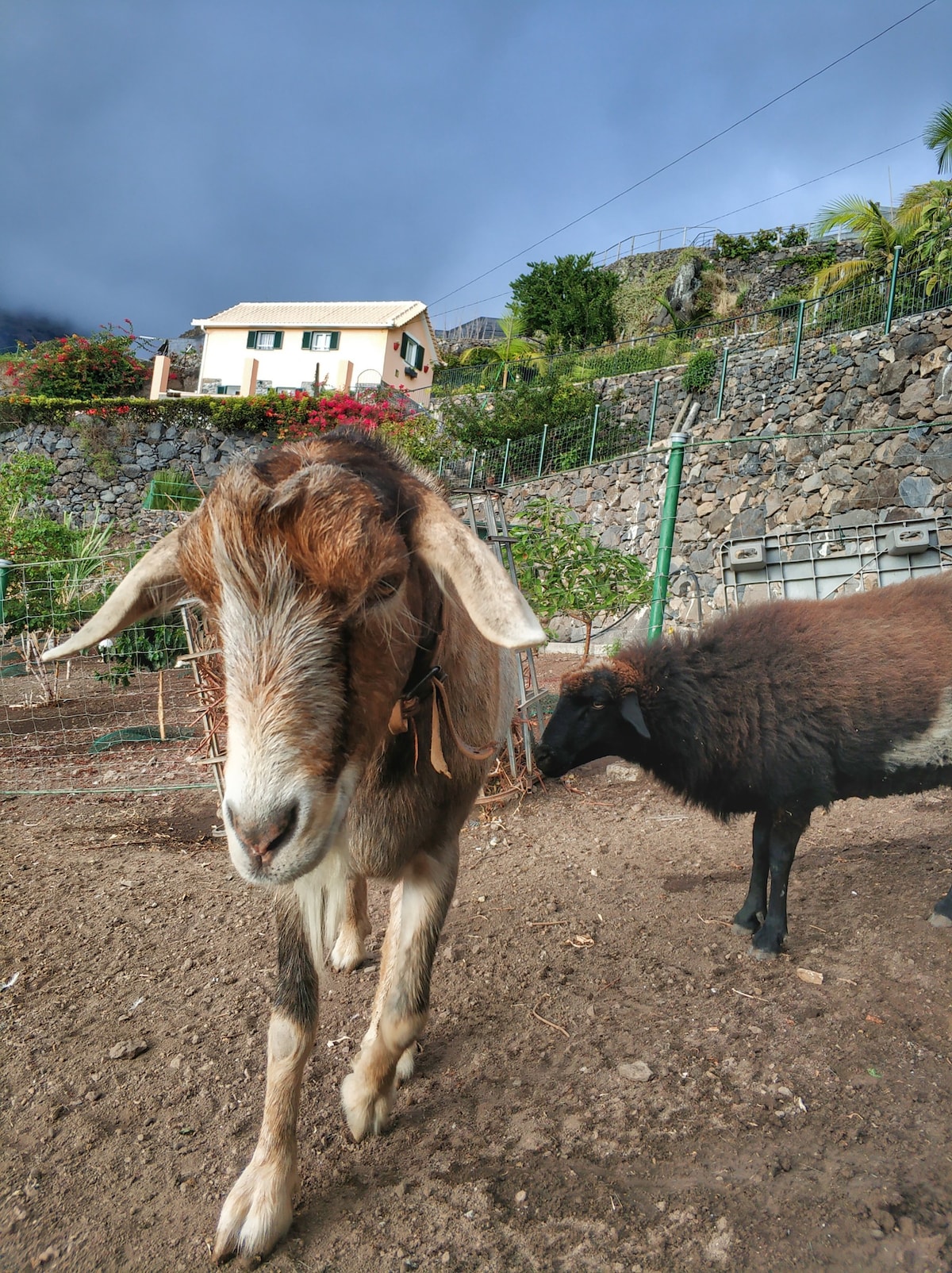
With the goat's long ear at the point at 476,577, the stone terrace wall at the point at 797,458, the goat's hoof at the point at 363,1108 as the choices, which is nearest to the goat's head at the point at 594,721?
the goat's hoof at the point at 363,1108

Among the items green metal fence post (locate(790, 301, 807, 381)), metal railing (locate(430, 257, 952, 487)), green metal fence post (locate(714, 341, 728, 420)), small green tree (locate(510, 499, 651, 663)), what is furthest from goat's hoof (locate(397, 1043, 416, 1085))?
green metal fence post (locate(714, 341, 728, 420))

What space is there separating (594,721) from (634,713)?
0.83ft

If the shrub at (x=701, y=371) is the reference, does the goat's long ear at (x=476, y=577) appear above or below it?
below

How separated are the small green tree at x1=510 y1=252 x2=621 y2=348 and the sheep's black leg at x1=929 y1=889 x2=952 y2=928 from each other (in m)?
29.8

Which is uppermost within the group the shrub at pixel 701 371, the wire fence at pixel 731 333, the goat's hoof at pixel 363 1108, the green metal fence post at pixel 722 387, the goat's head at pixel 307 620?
the wire fence at pixel 731 333

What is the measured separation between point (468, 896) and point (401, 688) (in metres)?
2.65

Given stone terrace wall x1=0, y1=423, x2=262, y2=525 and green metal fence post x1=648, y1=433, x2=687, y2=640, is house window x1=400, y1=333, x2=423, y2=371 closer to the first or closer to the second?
stone terrace wall x1=0, y1=423, x2=262, y2=525

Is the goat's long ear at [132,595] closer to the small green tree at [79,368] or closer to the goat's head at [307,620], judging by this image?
the goat's head at [307,620]

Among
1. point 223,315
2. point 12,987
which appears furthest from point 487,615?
point 223,315

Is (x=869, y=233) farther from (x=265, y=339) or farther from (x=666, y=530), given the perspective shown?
(x=265, y=339)

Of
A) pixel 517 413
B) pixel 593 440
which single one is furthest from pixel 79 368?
pixel 593 440

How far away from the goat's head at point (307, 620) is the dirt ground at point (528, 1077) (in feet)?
4.03

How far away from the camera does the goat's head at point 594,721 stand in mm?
3959

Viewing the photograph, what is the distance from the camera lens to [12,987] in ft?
10.4
